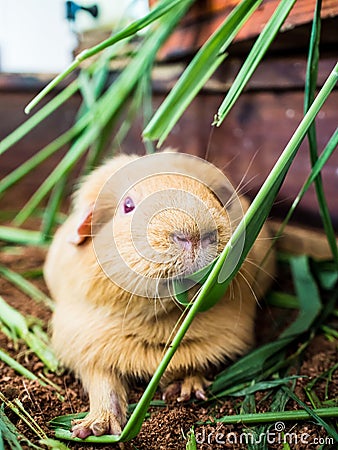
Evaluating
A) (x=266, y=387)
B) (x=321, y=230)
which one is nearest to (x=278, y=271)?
(x=321, y=230)

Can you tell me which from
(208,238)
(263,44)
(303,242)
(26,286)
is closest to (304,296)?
(303,242)

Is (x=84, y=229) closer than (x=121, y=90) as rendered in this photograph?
Yes

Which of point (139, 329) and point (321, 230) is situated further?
point (321, 230)

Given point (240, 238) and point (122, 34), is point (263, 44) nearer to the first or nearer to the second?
point (122, 34)

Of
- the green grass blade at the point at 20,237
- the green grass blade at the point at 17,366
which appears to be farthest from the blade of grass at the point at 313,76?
the green grass blade at the point at 20,237

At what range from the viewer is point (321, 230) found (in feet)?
6.53

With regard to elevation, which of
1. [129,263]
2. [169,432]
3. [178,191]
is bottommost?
[169,432]

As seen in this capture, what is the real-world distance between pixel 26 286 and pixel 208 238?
0.89m

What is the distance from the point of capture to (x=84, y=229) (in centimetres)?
131

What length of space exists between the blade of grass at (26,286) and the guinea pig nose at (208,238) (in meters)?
0.74

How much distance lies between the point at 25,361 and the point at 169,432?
446 millimetres

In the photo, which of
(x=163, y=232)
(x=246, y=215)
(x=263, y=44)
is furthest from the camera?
(x=263, y=44)

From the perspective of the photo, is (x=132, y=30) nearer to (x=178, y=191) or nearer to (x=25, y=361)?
(x=178, y=191)

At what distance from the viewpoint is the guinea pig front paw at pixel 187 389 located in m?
1.20
